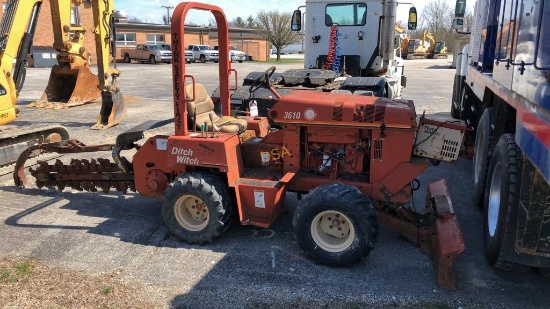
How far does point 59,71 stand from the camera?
1293cm

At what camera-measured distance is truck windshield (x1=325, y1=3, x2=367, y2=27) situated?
943cm

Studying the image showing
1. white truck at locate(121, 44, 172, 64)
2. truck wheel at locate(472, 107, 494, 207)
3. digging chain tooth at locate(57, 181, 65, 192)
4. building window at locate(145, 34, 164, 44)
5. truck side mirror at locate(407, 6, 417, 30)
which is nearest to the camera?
truck wheel at locate(472, 107, 494, 207)

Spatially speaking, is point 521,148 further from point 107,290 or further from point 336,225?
point 107,290

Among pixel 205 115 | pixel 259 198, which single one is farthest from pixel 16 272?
pixel 205 115

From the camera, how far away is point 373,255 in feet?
14.1

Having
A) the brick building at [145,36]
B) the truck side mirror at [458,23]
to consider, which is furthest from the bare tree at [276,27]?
the truck side mirror at [458,23]

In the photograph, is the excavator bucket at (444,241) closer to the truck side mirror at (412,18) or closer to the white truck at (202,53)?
the truck side mirror at (412,18)

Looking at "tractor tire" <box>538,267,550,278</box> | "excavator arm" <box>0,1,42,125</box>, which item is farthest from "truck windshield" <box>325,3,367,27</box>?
"tractor tire" <box>538,267,550,278</box>

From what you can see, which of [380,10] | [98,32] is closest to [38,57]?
[98,32]

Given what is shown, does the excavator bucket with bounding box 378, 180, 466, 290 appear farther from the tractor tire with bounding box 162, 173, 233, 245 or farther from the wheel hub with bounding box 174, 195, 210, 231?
the wheel hub with bounding box 174, 195, 210, 231

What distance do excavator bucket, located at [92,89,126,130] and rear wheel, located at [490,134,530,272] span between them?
8268mm

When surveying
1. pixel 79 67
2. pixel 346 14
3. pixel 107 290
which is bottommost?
pixel 107 290

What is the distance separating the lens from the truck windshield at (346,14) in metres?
9.43

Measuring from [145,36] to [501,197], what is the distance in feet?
143
